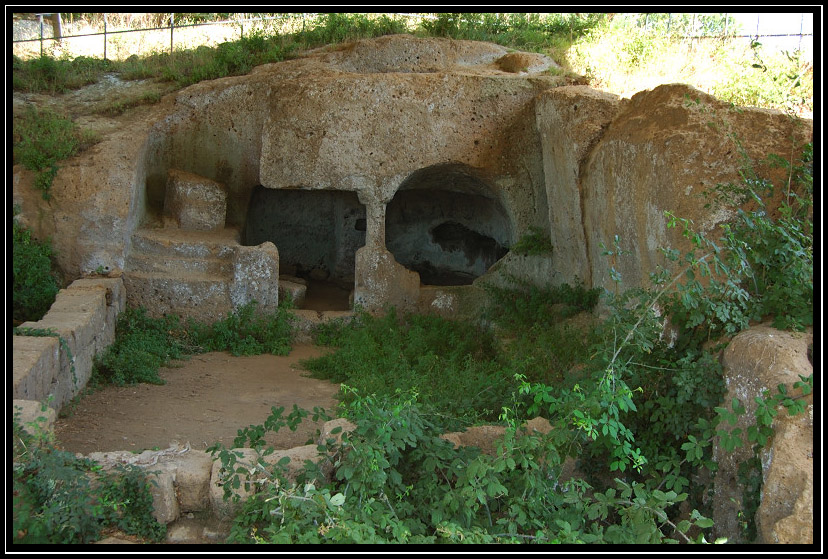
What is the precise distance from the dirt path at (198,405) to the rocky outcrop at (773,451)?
316 centimetres

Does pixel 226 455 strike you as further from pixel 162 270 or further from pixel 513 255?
pixel 513 255

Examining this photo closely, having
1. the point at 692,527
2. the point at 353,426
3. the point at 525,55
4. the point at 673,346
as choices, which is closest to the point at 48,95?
the point at 525,55

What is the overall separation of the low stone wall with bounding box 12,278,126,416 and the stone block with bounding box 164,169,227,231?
4.48 feet

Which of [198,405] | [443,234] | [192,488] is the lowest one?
[198,405]

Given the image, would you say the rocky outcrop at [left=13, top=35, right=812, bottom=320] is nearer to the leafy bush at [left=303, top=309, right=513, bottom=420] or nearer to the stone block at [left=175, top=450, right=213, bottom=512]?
the leafy bush at [left=303, top=309, right=513, bottom=420]

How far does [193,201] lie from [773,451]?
299 inches

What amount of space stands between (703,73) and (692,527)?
505cm

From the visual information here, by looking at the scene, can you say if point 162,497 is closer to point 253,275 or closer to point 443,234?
point 253,275

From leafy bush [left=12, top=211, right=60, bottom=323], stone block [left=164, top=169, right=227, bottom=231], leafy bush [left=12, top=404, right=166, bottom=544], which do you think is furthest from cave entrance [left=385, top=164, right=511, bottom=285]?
leafy bush [left=12, top=404, right=166, bottom=544]

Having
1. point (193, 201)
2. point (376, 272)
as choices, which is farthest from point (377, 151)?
point (193, 201)

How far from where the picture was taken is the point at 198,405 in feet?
22.0

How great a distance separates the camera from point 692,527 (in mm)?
4340

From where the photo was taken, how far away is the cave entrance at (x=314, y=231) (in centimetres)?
1248

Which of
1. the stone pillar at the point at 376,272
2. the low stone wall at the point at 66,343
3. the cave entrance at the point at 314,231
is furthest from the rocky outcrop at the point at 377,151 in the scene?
the cave entrance at the point at 314,231
